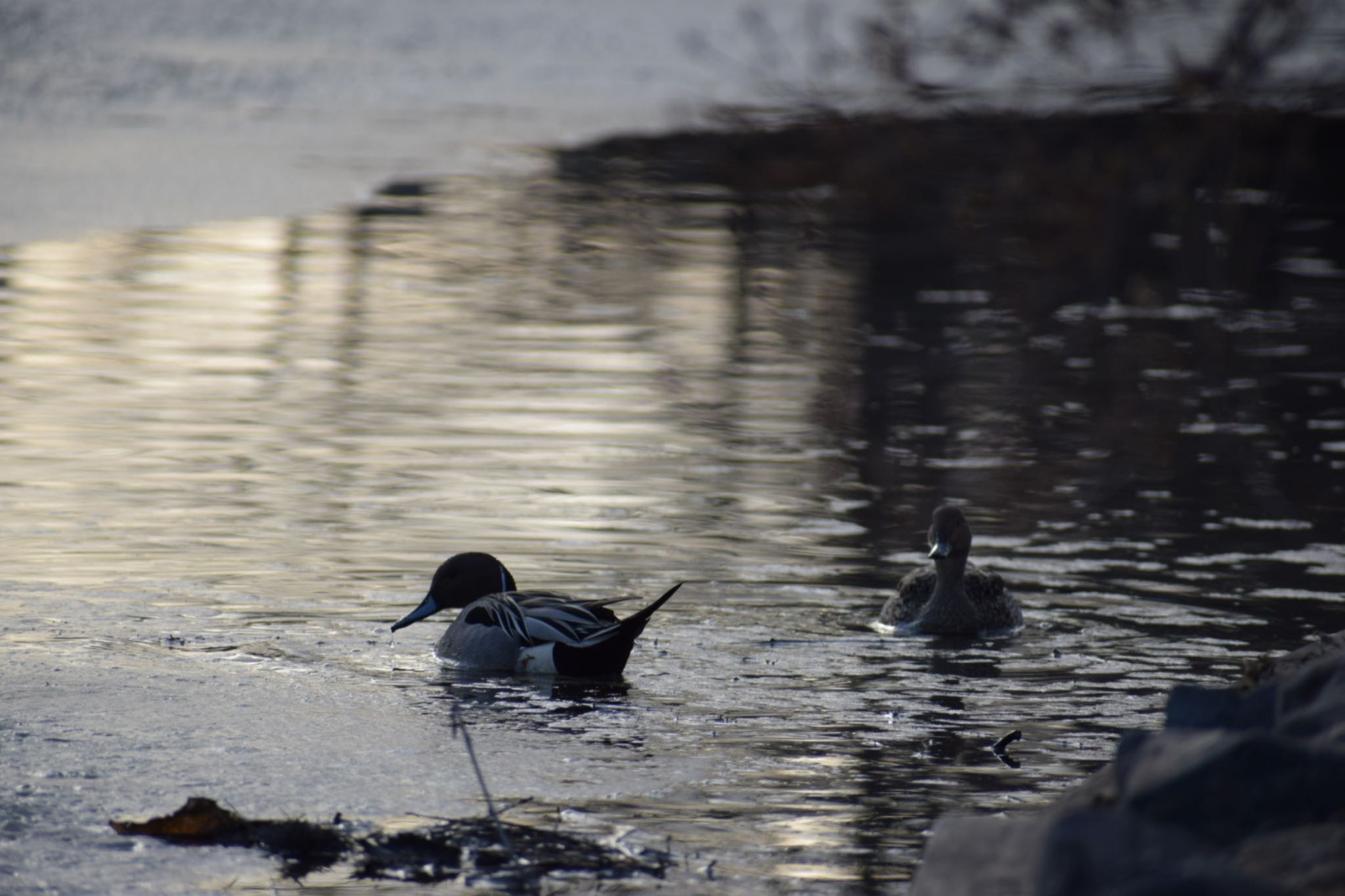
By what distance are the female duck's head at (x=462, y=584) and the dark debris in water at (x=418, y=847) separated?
267 centimetres

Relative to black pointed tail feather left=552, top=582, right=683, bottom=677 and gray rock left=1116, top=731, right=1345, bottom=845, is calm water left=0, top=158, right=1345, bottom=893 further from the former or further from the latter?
gray rock left=1116, top=731, right=1345, bottom=845

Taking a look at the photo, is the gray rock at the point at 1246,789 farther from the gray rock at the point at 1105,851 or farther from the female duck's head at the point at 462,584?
the female duck's head at the point at 462,584

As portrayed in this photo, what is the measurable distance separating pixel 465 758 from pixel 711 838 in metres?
1.11

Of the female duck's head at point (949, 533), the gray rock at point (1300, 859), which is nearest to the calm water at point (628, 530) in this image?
the female duck's head at point (949, 533)

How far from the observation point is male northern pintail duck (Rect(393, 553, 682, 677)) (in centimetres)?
774

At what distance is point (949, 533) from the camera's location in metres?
9.07

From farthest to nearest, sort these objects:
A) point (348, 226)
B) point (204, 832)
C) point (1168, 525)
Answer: point (348, 226) < point (1168, 525) < point (204, 832)

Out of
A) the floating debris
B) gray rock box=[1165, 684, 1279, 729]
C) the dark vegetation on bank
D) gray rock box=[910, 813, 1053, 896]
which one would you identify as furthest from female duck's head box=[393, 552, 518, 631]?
gray rock box=[1165, 684, 1279, 729]

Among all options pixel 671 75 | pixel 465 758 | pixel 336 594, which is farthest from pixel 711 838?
pixel 671 75

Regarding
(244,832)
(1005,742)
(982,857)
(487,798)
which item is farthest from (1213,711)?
(244,832)

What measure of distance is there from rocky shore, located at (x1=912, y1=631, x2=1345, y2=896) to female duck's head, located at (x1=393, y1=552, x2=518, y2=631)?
3.85m

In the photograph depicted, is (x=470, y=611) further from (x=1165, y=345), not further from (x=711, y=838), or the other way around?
(x=1165, y=345)

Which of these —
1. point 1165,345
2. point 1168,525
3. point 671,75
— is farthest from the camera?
point 671,75

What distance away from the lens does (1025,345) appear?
16.6m
